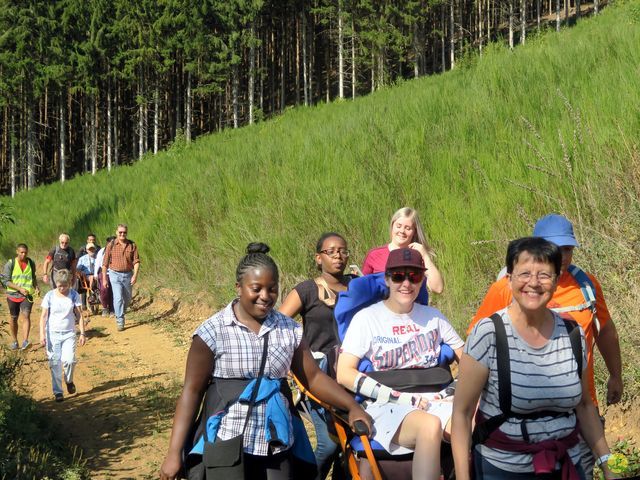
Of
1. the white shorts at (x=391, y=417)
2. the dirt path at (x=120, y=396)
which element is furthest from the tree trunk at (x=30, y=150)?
the white shorts at (x=391, y=417)

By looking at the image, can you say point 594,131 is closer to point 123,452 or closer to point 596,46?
point 596,46

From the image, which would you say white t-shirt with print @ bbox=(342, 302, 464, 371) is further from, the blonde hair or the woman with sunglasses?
the blonde hair

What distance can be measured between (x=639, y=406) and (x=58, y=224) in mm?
22035

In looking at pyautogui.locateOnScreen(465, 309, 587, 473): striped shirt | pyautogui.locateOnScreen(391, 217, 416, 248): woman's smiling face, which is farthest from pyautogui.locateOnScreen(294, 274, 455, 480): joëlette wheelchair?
pyautogui.locateOnScreen(391, 217, 416, 248): woman's smiling face

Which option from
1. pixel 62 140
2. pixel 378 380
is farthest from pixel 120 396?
pixel 62 140

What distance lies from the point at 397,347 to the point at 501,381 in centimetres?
122

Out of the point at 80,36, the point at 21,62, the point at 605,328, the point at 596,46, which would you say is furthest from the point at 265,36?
the point at 605,328

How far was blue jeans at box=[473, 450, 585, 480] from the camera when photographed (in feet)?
9.60

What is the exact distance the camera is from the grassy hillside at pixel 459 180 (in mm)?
7242

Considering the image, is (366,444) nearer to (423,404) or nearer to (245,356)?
(423,404)

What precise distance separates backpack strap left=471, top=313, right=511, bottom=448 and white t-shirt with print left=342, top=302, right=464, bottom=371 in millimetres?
1086

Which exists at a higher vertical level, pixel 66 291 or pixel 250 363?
pixel 66 291

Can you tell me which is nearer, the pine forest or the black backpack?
the black backpack

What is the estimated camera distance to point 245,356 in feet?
11.5
